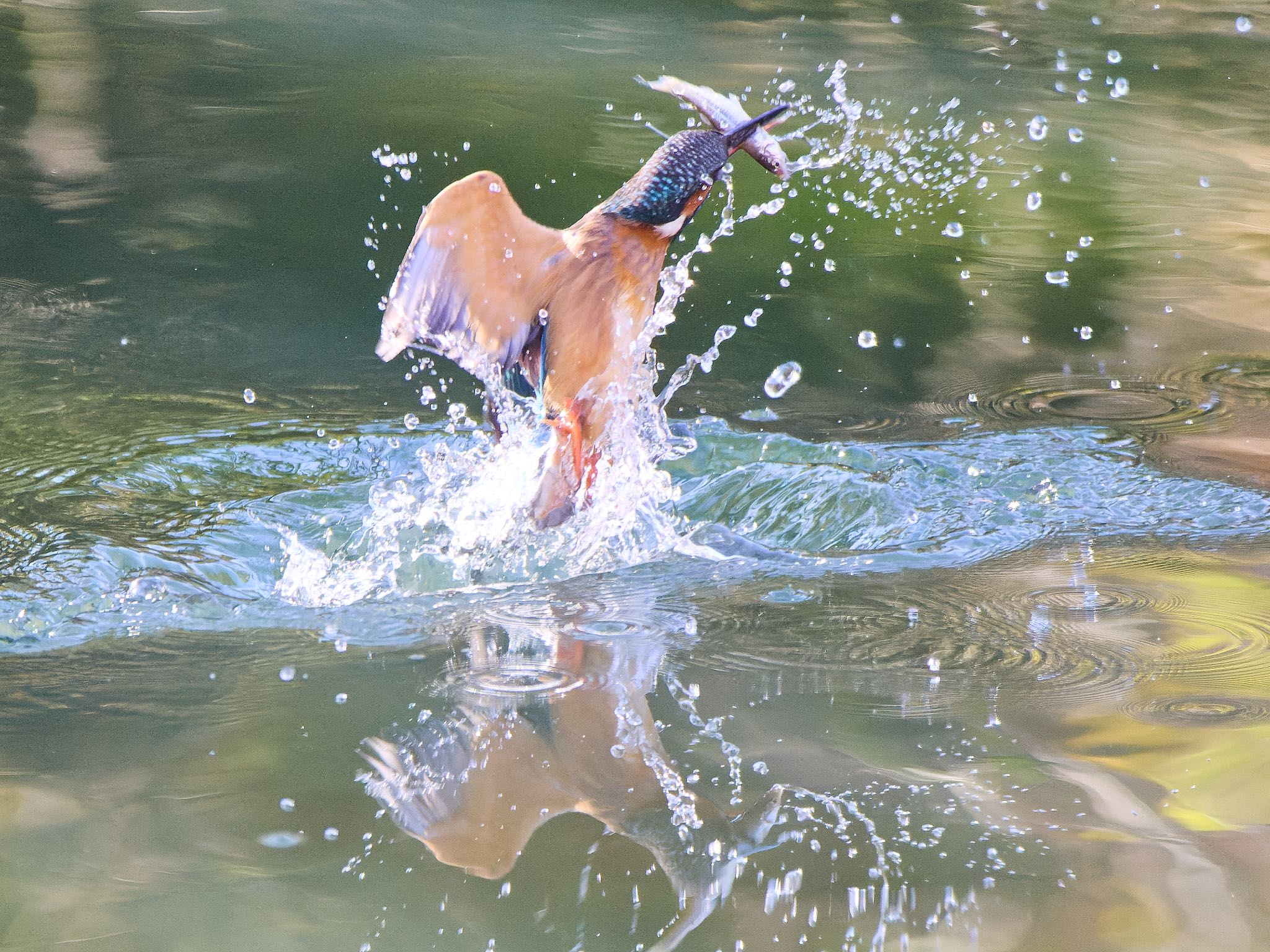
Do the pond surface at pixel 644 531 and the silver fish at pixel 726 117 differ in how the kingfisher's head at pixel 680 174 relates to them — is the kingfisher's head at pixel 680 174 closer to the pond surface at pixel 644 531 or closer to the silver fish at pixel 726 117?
the silver fish at pixel 726 117

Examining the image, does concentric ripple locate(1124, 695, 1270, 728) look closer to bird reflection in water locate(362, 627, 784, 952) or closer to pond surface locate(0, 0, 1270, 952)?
pond surface locate(0, 0, 1270, 952)

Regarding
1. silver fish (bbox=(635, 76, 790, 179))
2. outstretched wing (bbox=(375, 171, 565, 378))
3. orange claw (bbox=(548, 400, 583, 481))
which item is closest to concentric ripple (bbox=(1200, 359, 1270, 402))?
silver fish (bbox=(635, 76, 790, 179))

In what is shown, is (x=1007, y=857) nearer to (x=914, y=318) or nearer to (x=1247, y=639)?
(x=1247, y=639)

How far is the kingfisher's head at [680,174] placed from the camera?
110 inches

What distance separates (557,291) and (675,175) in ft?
1.18

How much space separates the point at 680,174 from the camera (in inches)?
111

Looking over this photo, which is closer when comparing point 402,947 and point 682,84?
point 402,947

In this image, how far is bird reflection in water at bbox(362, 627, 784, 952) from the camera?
1609mm

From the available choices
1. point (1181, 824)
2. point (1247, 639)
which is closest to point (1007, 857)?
point (1181, 824)

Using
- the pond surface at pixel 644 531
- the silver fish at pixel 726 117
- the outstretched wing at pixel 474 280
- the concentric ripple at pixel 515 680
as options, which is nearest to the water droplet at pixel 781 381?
the pond surface at pixel 644 531

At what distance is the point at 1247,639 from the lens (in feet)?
7.79

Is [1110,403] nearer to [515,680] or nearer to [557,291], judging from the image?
[557,291]

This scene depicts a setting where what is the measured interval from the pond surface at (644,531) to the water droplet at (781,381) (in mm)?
72

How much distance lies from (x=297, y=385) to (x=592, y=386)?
1.54 metres
